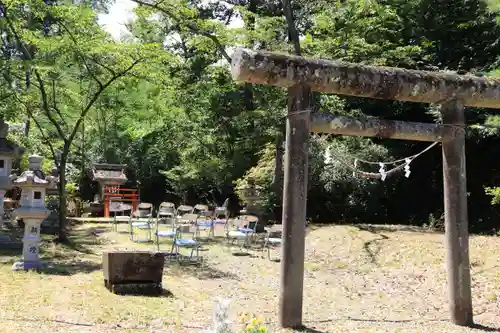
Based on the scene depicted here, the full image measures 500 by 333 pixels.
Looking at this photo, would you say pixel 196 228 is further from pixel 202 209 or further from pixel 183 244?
pixel 202 209

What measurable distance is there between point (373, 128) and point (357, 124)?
231 millimetres

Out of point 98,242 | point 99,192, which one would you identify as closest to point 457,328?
point 98,242

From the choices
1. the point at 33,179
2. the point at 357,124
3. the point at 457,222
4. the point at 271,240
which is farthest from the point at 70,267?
the point at 457,222

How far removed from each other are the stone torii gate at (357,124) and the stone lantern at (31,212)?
4790mm

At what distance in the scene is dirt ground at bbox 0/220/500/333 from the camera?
19.3ft

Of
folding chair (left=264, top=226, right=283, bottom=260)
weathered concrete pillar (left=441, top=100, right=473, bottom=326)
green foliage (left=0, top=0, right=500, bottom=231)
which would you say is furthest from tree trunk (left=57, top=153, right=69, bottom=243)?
weathered concrete pillar (left=441, top=100, right=473, bottom=326)

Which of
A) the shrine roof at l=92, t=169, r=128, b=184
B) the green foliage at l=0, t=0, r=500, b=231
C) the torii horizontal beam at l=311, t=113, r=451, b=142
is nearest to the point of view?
the torii horizontal beam at l=311, t=113, r=451, b=142

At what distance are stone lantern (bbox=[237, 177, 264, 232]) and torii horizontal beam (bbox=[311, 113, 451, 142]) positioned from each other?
29.9ft

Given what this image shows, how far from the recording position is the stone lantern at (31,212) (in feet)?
27.9

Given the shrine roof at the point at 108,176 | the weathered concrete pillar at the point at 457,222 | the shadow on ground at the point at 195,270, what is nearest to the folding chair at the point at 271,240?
the shadow on ground at the point at 195,270

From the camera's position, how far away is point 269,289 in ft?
27.0

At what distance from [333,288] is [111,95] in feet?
57.0

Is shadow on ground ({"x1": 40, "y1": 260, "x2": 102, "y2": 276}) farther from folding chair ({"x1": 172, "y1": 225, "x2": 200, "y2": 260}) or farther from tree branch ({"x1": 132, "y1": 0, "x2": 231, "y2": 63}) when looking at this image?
tree branch ({"x1": 132, "y1": 0, "x2": 231, "y2": 63})

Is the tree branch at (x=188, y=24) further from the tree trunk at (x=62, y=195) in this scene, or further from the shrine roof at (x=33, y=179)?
the shrine roof at (x=33, y=179)
